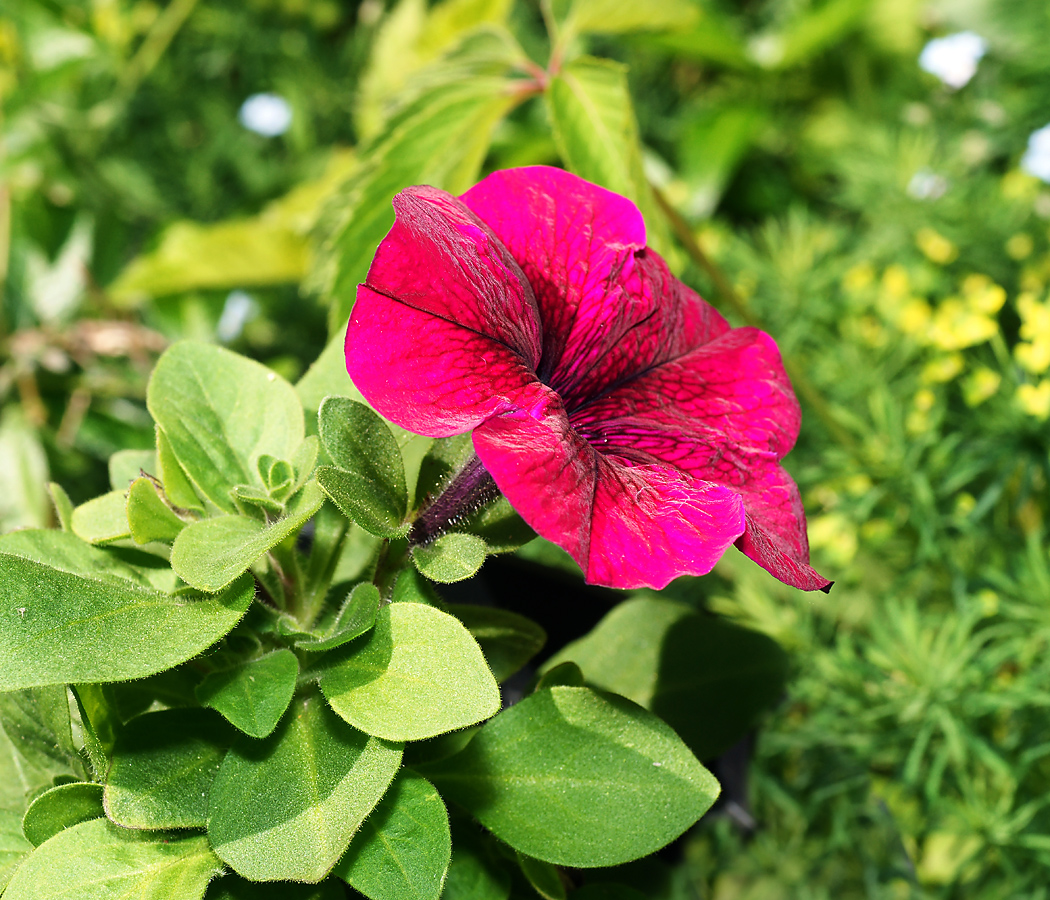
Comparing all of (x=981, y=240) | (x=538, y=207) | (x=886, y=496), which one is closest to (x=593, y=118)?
(x=538, y=207)

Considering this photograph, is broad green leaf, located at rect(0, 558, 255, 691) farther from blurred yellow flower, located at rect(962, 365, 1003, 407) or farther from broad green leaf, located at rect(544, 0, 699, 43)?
blurred yellow flower, located at rect(962, 365, 1003, 407)

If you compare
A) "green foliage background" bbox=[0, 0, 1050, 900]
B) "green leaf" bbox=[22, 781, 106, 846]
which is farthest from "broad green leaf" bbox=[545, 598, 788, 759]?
"green leaf" bbox=[22, 781, 106, 846]

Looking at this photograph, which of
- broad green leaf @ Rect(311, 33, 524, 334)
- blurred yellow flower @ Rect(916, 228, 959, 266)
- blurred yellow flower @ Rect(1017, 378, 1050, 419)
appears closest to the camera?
broad green leaf @ Rect(311, 33, 524, 334)

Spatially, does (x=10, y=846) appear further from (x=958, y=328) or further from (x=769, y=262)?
(x=769, y=262)

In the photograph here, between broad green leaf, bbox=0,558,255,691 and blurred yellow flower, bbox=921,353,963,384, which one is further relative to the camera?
blurred yellow flower, bbox=921,353,963,384

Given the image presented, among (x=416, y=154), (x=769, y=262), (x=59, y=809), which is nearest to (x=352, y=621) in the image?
(x=59, y=809)

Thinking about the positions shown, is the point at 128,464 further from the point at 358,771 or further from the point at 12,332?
the point at 12,332

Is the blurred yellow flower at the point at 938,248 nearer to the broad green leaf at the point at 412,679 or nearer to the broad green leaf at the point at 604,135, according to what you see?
the broad green leaf at the point at 604,135

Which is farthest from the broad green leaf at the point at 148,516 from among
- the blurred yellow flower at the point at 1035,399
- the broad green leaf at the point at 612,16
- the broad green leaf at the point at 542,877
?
the blurred yellow flower at the point at 1035,399
